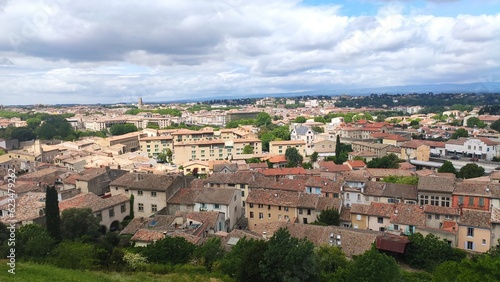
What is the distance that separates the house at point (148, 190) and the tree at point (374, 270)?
19115 mm

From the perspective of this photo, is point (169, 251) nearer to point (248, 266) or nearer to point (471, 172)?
point (248, 266)

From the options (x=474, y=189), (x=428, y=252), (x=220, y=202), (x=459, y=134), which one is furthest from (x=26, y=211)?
(x=459, y=134)

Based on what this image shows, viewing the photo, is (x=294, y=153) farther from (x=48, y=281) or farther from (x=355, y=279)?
(x=48, y=281)

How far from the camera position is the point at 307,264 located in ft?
53.9

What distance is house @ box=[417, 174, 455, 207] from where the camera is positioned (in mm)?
31875

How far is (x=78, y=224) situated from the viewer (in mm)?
25328

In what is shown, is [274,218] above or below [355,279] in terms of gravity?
below

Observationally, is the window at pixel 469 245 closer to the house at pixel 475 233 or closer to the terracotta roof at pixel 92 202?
the house at pixel 475 233

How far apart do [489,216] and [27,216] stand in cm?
3268

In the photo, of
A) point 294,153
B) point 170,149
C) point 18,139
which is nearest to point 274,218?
point 294,153

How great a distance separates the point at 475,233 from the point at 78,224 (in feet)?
88.6

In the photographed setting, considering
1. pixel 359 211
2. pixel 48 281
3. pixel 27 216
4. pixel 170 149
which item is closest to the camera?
pixel 48 281

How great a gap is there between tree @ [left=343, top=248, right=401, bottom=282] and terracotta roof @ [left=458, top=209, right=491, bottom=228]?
12738 mm

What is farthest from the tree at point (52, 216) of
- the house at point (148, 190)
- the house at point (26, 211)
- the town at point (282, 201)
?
the house at point (148, 190)
